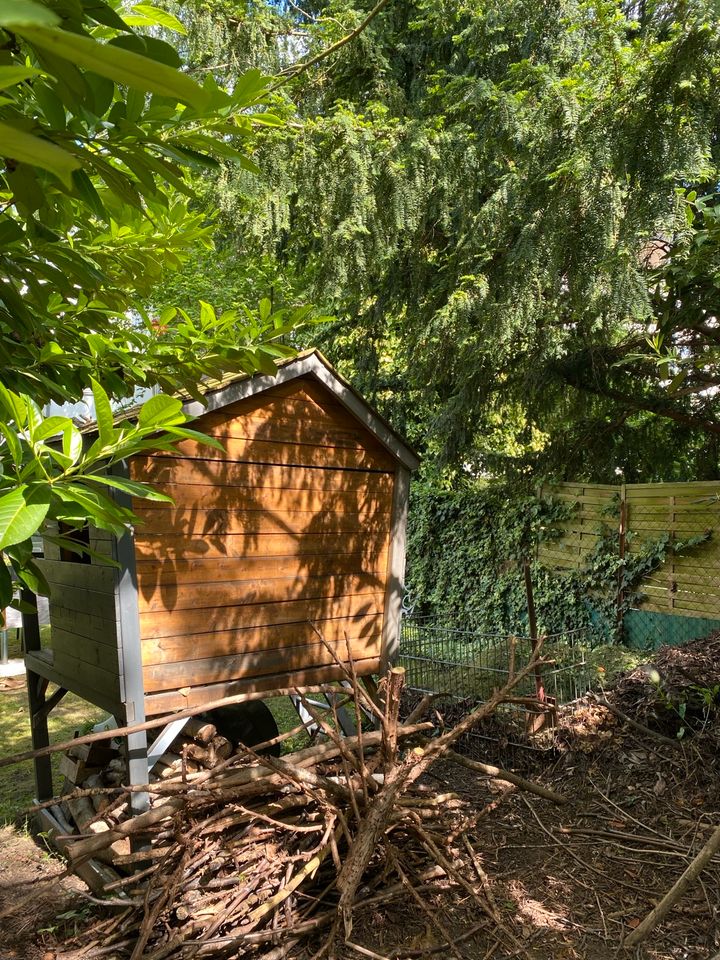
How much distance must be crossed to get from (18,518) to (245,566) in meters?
3.02

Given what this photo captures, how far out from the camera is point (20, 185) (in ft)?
4.10

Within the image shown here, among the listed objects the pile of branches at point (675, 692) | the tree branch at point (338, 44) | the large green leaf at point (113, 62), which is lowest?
the pile of branches at point (675, 692)

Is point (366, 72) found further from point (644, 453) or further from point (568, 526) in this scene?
point (568, 526)

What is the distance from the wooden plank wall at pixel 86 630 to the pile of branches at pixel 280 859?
72 centimetres

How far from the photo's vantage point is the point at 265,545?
431 cm

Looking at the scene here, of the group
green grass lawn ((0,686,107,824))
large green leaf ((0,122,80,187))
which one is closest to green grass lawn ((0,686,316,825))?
green grass lawn ((0,686,107,824))

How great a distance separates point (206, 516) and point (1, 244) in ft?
8.45

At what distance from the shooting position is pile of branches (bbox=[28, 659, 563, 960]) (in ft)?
10.7

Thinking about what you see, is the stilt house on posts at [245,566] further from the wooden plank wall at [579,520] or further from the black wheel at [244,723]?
the wooden plank wall at [579,520]

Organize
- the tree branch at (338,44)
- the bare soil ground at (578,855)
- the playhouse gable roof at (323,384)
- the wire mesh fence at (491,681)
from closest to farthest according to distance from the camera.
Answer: the tree branch at (338,44), the bare soil ground at (578,855), the playhouse gable roof at (323,384), the wire mesh fence at (491,681)

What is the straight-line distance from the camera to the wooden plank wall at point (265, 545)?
388cm

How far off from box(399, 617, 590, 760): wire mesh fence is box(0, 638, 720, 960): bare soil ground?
0.79 feet

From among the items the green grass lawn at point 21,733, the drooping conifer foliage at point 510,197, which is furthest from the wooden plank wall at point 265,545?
the green grass lawn at point 21,733

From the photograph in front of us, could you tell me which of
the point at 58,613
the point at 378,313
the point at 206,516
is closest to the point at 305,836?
the point at 206,516
